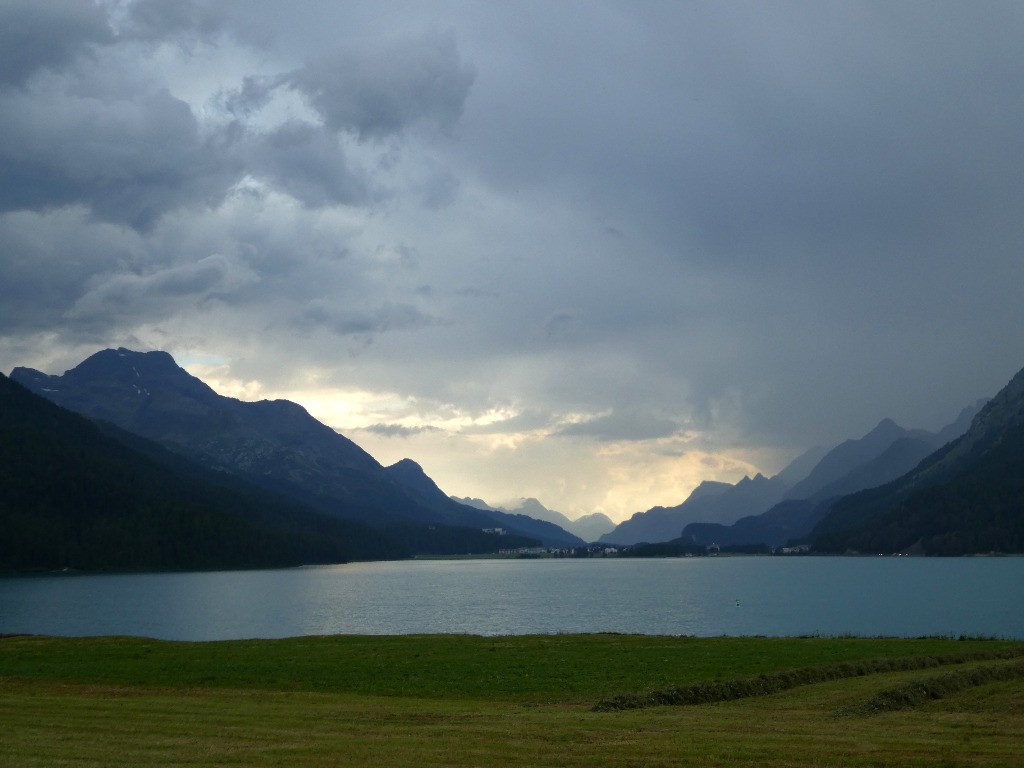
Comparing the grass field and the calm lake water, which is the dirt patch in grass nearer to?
the grass field

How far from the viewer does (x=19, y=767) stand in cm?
2514

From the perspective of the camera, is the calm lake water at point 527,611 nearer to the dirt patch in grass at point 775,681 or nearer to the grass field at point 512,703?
the grass field at point 512,703

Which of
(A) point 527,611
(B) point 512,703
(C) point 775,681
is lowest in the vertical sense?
(A) point 527,611

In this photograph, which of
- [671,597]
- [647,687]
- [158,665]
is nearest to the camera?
[647,687]

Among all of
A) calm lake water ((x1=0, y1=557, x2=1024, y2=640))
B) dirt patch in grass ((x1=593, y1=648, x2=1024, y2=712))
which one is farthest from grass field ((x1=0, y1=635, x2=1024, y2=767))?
calm lake water ((x1=0, y1=557, x2=1024, y2=640))

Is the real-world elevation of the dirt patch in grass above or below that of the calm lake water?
above

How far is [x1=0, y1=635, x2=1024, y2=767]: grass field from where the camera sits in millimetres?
26906

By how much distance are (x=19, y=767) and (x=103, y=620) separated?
10980cm

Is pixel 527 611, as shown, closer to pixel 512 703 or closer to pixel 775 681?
pixel 775 681

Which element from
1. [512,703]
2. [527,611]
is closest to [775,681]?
[512,703]

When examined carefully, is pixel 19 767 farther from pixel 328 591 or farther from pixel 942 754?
pixel 328 591

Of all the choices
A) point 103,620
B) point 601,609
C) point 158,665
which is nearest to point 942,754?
point 158,665

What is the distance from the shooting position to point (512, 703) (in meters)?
42.1

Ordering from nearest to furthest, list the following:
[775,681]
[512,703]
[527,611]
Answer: [512,703]
[775,681]
[527,611]
